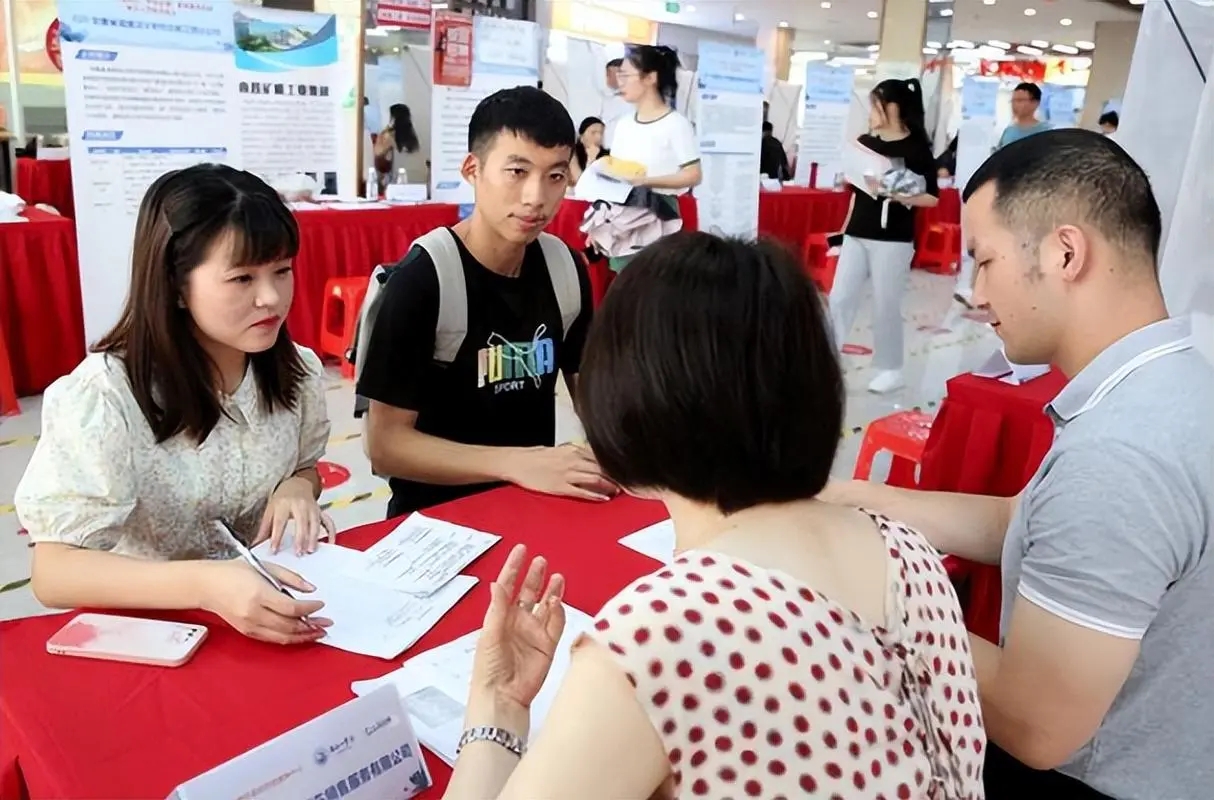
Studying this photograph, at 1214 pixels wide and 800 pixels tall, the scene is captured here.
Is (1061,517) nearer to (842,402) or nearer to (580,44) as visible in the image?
(842,402)

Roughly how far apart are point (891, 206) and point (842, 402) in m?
3.59

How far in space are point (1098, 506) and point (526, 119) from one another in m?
1.11

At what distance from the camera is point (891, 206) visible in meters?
4.05

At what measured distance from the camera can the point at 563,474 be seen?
4.53 ft

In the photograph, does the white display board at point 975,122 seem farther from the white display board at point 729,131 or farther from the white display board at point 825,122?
the white display board at point 729,131

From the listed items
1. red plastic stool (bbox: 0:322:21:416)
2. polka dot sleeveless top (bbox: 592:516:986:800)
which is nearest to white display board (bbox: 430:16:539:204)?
red plastic stool (bbox: 0:322:21:416)

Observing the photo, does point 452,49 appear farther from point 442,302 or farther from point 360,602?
point 360,602

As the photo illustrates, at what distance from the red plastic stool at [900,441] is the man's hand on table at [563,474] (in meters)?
1.38

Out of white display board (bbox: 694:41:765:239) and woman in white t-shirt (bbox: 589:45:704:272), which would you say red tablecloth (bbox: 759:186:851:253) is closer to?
white display board (bbox: 694:41:765:239)

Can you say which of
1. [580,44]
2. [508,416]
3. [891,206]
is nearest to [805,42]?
[580,44]

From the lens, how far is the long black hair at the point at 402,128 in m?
6.52

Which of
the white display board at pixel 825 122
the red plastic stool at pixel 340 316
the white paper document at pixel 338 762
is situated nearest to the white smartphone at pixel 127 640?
the white paper document at pixel 338 762

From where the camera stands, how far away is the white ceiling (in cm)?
1334

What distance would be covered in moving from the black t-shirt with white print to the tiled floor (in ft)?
0.66
